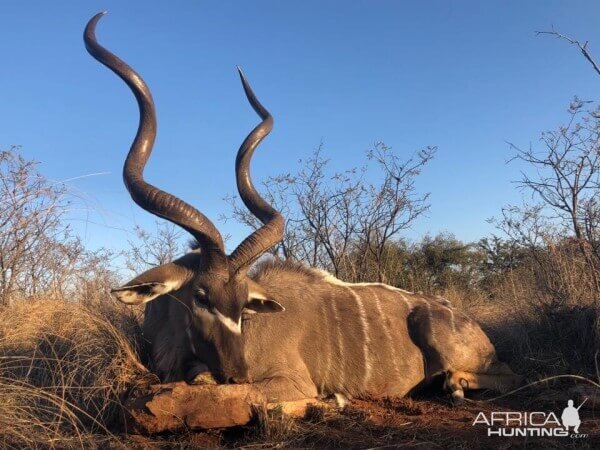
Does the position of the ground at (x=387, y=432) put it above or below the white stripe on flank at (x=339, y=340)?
below

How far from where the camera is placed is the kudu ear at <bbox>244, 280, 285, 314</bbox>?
4027 mm

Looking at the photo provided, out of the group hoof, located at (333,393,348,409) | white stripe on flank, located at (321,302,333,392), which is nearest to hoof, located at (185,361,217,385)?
hoof, located at (333,393,348,409)

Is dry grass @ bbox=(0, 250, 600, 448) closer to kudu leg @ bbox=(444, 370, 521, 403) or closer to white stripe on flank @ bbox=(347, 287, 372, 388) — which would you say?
kudu leg @ bbox=(444, 370, 521, 403)

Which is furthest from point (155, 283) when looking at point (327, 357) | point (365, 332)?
point (365, 332)

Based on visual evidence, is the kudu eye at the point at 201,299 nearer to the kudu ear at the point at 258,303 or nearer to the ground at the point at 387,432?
the kudu ear at the point at 258,303

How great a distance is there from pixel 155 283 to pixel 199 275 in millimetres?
299

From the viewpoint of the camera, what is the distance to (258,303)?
4.11m

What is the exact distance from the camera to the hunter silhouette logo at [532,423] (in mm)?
3137

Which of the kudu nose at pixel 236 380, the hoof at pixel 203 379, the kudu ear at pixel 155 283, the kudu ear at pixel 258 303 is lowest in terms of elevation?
the kudu nose at pixel 236 380

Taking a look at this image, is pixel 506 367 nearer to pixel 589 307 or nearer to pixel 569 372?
pixel 569 372

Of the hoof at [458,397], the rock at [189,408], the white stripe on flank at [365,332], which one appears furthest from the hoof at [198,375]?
the hoof at [458,397]

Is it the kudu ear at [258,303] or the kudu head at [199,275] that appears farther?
the kudu ear at [258,303]

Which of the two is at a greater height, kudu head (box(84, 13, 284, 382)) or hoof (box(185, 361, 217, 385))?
kudu head (box(84, 13, 284, 382))

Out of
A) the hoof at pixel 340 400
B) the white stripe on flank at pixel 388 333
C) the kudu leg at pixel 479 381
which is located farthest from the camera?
the white stripe on flank at pixel 388 333
